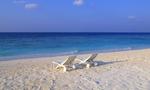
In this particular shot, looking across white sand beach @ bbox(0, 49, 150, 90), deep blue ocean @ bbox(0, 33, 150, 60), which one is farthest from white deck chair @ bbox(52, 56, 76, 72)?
deep blue ocean @ bbox(0, 33, 150, 60)

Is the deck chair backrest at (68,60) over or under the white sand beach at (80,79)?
over

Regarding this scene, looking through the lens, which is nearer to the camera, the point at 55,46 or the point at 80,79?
the point at 80,79

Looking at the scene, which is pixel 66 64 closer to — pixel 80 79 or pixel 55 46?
pixel 80 79

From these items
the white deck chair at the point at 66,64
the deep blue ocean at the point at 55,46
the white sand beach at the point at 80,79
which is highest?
the white deck chair at the point at 66,64

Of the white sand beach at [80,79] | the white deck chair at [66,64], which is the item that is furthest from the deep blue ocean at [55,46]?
the white sand beach at [80,79]

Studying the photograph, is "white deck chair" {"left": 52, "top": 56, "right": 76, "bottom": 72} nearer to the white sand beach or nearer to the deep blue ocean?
the white sand beach

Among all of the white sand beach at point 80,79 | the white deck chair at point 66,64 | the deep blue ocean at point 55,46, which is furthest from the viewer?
the deep blue ocean at point 55,46

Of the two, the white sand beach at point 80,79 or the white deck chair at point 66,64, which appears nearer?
the white sand beach at point 80,79

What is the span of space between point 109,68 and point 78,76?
2170mm

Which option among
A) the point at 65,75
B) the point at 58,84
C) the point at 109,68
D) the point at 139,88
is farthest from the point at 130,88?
the point at 109,68

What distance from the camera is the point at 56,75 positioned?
10195mm

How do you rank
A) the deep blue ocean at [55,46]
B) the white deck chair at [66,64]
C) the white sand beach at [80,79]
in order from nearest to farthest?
the white sand beach at [80,79], the white deck chair at [66,64], the deep blue ocean at [55,46]

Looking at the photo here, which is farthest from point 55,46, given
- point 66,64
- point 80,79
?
point 80,79

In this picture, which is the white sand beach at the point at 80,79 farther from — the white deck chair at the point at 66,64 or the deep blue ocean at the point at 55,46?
the deep blue ocean at the point at 55,46
